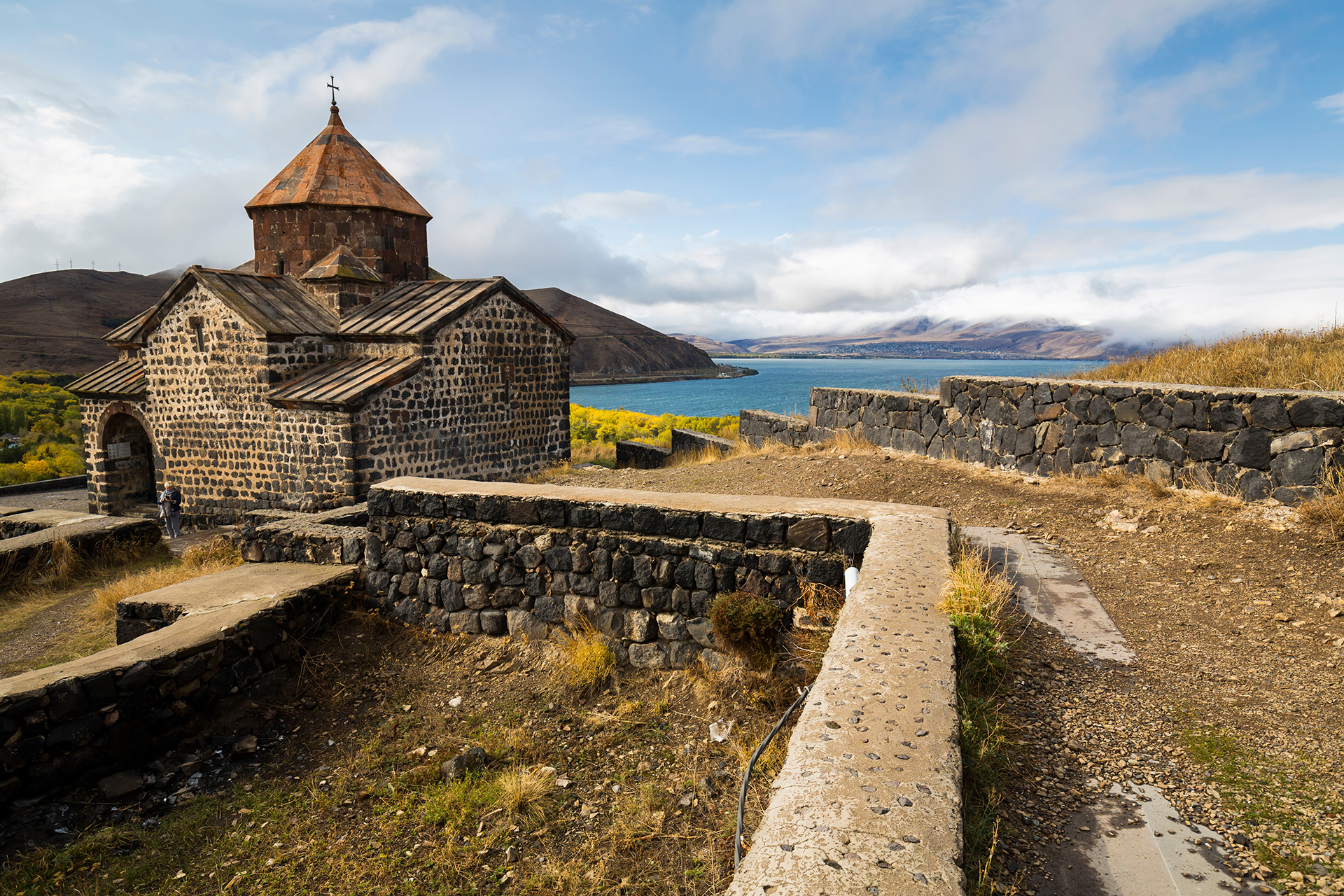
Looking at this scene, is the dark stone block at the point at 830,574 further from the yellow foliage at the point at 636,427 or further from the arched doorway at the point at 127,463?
the yellow foliage at the point at 636,427

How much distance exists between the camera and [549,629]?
6.58m

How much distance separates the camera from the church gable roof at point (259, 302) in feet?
43.0

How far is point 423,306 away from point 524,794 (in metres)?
11.6

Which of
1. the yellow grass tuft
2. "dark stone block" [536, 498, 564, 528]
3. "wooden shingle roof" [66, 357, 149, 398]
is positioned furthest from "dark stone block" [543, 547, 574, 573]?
"wooden shingle roof" [66, 357, 149, 398]

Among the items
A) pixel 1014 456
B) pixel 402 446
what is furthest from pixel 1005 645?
pixel 402 446

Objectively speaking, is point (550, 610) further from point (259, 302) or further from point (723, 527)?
point (259, 302)

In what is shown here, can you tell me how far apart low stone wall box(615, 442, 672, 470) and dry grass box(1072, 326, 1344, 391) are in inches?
410

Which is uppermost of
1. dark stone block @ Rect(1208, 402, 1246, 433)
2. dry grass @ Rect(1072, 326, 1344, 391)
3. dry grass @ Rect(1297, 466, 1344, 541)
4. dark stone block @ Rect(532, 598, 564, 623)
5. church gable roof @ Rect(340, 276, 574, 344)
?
church gable roof @ Rect(340, 276, 574, 344)

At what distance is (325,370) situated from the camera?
44.5 feet

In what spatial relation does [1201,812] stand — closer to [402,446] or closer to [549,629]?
[549,629]

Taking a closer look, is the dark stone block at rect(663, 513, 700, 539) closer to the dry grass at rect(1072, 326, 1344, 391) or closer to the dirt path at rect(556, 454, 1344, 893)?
the dirt path at rect(556, 454, 1344, 893)

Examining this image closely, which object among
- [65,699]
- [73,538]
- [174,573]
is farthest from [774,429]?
[65,699]

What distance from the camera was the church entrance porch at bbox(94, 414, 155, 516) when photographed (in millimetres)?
15945

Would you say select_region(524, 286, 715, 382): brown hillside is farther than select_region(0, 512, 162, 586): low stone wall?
Yes
